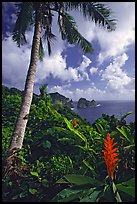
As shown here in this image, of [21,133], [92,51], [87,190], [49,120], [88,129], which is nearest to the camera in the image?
[87,190]

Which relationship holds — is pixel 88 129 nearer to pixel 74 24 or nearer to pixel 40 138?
pixel 40 138

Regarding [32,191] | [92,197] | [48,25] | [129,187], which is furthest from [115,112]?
[48,25]

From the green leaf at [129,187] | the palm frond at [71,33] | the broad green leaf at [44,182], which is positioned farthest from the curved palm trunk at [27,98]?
the green leaf at [129,187]

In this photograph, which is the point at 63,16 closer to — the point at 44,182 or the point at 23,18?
the point at 23,18

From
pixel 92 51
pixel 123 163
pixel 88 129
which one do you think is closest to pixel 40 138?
pixel 88 129

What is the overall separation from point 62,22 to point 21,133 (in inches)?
138

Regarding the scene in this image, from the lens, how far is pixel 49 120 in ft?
13.6

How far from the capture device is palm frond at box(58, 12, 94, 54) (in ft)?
20.9

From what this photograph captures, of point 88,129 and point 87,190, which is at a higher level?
point 88,129

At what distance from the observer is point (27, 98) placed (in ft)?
16.5

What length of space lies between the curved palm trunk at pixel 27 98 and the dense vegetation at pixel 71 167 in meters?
0.22

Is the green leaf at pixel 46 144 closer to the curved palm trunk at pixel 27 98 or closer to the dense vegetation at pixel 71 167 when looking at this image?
the dense vegetation at pixel 71 167

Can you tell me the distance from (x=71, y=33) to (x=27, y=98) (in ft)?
8.62

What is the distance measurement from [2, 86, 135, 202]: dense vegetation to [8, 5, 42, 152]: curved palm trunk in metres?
0.22
